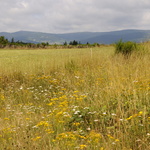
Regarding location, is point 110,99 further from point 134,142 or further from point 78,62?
point 78,62

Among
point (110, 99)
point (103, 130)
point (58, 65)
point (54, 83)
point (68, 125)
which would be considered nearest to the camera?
point (103, 130)

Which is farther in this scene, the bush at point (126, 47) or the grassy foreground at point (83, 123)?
the bush at point (126, 47)

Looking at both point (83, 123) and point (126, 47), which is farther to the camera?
point (126, 47)

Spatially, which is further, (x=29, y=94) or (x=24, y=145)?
(x=29, y=94)

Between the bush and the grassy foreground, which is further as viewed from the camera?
the bush

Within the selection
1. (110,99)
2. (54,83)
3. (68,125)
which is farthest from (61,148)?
(54,83)

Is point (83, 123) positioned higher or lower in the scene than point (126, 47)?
lower

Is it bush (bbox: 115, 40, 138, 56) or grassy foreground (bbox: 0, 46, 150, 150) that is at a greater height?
bush (bbox: 115, 40, 138, 56)

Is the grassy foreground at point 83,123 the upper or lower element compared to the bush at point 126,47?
lower

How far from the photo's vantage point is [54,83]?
6.96m

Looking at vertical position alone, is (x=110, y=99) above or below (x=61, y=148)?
above

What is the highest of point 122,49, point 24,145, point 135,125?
point 122,49

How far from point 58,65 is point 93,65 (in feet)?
5.04

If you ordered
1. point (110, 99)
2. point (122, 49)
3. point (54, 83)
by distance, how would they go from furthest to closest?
point (122, 49) < point (54, 83) < point (110, 99)
